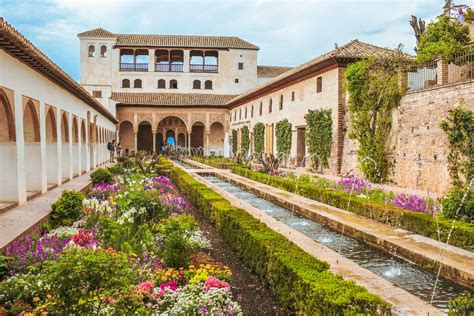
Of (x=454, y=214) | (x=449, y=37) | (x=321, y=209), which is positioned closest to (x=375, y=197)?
(x=321, y=209)

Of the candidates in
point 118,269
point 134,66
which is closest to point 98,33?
point 134,66

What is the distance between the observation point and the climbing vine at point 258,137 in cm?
3062

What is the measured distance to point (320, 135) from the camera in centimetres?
2052

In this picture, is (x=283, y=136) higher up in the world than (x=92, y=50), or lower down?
lower down

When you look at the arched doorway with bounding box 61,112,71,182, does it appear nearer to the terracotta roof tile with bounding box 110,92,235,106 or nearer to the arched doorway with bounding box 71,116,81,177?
the arched doorway with bounding box 71,116,81,177

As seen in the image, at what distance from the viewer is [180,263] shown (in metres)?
5.43

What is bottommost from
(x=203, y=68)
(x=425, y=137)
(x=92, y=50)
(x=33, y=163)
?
(x=33, y=163)

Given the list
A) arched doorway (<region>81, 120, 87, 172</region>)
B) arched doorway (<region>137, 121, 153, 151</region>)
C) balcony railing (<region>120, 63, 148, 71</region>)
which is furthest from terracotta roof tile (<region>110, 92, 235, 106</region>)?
arched doorway (<region>81, 120, 87, 172</region>)

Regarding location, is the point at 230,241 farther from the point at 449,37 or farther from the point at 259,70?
the point at 259,70

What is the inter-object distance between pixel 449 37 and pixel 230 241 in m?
17.4

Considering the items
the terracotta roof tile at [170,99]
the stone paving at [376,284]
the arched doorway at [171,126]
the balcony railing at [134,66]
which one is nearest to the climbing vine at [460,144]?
the stone paving at [376,284]

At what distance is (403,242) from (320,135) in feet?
45.2

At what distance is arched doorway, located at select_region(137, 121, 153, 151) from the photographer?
149 feet

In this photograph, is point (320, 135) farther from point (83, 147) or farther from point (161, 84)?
point (161, 84)
